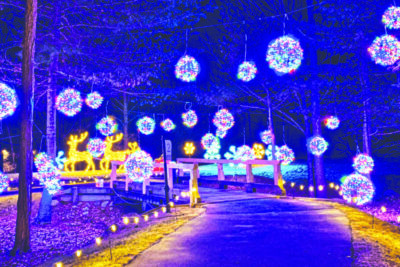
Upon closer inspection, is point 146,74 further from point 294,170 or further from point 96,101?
point 294,170

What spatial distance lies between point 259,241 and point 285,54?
5811mm

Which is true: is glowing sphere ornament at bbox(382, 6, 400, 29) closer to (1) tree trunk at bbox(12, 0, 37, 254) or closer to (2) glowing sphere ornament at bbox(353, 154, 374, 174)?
(2) glowing sphere ornament at bbox(353, 154, 374, 174)

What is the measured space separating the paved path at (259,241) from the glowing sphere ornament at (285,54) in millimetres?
4074

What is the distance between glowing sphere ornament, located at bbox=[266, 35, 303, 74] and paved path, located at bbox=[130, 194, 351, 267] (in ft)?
13.4

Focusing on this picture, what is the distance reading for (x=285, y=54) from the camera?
1011 centimetres

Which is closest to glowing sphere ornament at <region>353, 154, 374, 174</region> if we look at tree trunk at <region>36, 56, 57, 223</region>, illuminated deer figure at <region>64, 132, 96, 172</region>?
tree trunk at <region>36, 56, 57, 223</region>

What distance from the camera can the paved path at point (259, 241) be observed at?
514cm

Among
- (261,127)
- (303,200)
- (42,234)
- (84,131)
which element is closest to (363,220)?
(303,200)

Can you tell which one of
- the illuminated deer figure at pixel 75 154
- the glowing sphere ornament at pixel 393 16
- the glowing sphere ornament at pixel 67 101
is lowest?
the illuminated deer figure at pixel 75 154

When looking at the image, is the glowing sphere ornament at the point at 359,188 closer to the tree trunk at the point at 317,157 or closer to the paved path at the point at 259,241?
the paved path at the point at 259,241

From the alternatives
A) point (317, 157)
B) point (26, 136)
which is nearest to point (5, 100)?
point (26, 136)

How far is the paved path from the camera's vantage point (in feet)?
16.9

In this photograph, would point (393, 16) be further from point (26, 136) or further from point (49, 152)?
point (49, 152)

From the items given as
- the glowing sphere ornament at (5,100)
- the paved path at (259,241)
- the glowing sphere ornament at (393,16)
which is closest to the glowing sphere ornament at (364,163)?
the paved path at (259,241)
